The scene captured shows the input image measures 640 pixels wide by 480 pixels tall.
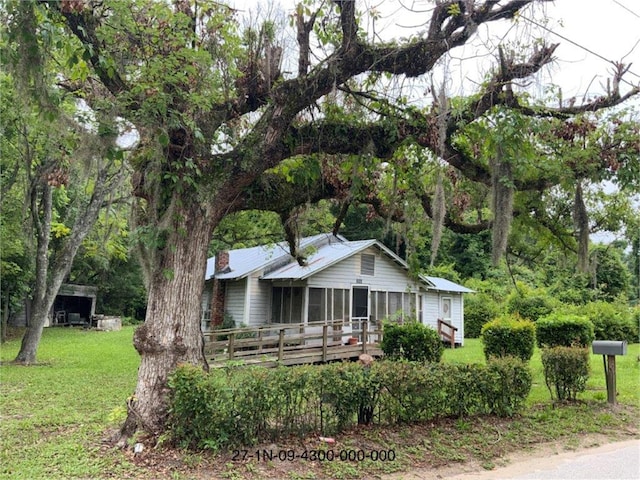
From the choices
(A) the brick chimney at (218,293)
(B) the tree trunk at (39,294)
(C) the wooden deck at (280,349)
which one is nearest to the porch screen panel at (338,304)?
(C) the wooden deck at (280,349)

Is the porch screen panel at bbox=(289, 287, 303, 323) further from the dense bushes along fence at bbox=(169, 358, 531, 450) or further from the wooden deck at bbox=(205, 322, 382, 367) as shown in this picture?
the dense bushes along fence at bbox=(169, 358, 531, 450)

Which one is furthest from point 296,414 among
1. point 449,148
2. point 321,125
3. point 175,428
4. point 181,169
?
point 449,148

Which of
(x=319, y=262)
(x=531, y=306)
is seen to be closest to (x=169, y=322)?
(x=319, y=262)

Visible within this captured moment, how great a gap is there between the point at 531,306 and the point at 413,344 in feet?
46.9

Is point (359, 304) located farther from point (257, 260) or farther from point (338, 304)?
point (257, 260)

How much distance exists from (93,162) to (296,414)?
11.8 feet

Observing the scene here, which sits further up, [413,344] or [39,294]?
[39,294]

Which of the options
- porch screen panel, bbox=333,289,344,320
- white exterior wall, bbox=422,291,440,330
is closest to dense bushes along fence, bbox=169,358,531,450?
porch screen panel, bbox=333,289,344,320

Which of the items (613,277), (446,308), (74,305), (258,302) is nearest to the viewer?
(258,302)

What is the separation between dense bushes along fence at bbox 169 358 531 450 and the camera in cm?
466

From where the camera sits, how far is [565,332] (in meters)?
10.7

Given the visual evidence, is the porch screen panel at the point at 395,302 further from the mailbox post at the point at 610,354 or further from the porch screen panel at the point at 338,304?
the mailbox post at the point at 610,354

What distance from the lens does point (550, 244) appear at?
7.85 meters

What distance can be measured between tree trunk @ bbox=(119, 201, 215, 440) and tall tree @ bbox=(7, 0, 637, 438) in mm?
12
